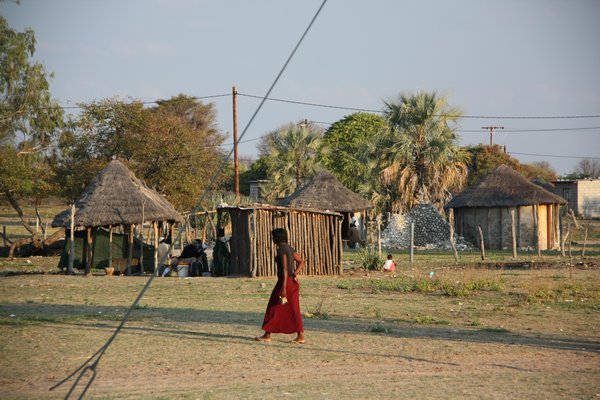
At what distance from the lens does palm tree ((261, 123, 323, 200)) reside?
43.7 m

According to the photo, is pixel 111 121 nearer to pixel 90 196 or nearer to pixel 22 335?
pixel 90 196

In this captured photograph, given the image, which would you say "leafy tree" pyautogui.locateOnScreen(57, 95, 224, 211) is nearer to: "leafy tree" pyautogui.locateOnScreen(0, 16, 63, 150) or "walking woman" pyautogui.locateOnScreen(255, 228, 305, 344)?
"leafy tree" pyautogui.locateOnScreen(0, 16, 63, 150)

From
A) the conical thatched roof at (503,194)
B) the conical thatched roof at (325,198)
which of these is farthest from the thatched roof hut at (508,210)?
the conical thatched roof at (325,198)

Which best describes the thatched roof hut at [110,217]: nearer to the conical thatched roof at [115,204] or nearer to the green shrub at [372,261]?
the conical thatched roof at [115,204]

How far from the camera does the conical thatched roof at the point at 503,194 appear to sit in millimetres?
35156

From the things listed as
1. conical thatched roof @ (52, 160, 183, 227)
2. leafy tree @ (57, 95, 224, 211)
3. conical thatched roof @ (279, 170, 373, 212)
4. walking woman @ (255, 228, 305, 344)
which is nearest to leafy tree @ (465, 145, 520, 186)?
conical thatched roof @ (279, 170, 373, 212)

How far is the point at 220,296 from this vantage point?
1681 centimetres

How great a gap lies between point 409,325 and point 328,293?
5015 millimetres

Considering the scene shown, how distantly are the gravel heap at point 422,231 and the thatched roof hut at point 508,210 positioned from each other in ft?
2.92

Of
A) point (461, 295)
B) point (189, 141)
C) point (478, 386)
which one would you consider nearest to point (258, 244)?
point (461, 295)

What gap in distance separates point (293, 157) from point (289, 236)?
22385 millimetres

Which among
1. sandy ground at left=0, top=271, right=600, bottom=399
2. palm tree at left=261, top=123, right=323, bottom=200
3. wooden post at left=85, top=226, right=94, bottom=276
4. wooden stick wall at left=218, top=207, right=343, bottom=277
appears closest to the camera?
sandy ground at left=0, top=271, right=600, bottom=399

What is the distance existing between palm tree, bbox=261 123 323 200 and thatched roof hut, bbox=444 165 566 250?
31.1 feet

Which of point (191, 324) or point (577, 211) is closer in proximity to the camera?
point (191, 324)
